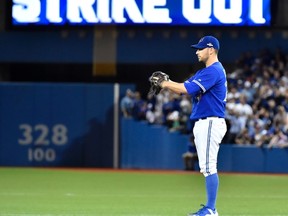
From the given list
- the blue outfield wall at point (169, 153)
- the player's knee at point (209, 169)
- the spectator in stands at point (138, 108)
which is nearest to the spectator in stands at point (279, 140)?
the blue outfield wall at point (169, 153)

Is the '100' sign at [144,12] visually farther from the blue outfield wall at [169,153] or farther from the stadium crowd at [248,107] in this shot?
the blue outfield wall at [169,153]

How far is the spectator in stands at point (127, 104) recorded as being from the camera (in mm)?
23703

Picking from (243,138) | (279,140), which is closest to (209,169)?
(279,140)

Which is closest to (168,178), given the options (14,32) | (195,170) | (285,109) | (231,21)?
(195,170)

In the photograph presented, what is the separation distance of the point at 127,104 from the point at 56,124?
75.2 inches

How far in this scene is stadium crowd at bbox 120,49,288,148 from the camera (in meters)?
22.2

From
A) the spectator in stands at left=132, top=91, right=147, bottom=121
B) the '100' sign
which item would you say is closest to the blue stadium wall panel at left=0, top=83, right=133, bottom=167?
the spectator in stands at left=132, top=91, right=147, bottom=121

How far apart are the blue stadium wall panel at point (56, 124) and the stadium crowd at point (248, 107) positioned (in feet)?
2.54

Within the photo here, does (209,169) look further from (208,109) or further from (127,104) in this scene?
(127,104)

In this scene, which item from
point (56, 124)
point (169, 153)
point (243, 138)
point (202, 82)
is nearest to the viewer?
point (202, 82)

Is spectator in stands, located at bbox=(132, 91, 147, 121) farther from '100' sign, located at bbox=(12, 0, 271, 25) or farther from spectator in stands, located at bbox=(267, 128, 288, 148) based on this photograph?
spectator in stands, located at bbox=(267, 128, 288, 148)

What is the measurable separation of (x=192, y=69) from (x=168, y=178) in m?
8.03

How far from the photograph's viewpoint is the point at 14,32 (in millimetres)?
26781

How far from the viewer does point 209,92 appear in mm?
10664
